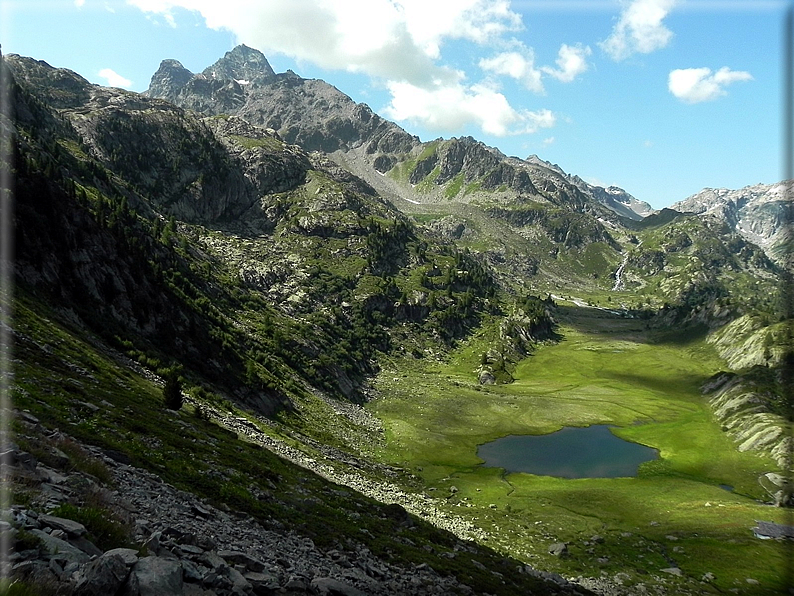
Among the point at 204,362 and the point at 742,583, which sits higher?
the point at 204,362

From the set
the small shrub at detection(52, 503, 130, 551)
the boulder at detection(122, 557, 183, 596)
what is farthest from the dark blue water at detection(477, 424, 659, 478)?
the boulder at detection(122, 557, 183, 596)

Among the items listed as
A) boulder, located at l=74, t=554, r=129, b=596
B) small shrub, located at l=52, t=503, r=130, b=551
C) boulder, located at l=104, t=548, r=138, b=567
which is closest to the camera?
boulder, located at l=74, t=554, r=129, b=596

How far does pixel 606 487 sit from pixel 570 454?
80.3 feet

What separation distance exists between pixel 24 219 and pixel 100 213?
29.3 m

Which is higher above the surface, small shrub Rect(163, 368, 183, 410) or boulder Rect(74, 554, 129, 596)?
boulder Rect(74, 554, 129, 596)

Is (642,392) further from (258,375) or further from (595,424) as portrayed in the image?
(258,375)

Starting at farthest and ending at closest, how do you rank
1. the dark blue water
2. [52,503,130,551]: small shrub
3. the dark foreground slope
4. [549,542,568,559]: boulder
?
the dark blue water < [549,542,568,559]: boulder < the dark foreground slope < [52,503,130,551]: small shrub

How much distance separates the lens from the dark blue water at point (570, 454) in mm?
102000

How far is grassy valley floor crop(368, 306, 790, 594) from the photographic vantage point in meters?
57.1

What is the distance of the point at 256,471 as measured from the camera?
130ft

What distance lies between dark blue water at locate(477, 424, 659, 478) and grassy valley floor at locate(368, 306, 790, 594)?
371 centimetres

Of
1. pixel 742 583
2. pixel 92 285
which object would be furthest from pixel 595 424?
pixel 92 285

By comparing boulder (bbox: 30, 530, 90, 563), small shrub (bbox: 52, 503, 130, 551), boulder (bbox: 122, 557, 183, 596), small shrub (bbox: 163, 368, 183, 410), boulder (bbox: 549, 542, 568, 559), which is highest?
boulder (bbox: 30, 530, 90, 563)

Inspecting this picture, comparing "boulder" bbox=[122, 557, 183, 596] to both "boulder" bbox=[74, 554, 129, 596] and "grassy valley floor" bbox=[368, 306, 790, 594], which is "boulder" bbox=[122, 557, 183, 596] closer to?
"boulder" bbox=[74, 554, 129, 596]
